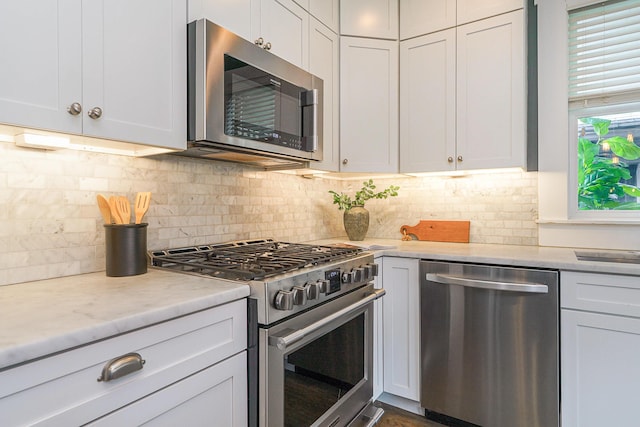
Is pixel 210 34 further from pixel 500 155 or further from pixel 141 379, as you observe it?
pixel 500 155

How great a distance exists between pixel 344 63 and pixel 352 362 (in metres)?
1.82

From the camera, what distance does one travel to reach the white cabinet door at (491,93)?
210cm

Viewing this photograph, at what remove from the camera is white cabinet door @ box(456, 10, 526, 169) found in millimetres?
2100

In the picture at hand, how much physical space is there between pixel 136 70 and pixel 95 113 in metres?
0.22

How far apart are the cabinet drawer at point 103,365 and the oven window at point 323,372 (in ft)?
0.95

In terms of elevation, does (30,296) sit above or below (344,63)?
below

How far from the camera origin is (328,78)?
224 cm

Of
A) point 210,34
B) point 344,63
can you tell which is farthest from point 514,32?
point 210,34

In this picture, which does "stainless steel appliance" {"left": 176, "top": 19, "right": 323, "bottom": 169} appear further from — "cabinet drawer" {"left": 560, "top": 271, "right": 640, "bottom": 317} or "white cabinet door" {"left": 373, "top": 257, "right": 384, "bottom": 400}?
"cabinet drawer" {"left": 560, "top": 271, "right": 640, "bottom": 317}

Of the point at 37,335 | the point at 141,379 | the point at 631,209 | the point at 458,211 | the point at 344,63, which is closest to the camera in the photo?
the point at 37,335

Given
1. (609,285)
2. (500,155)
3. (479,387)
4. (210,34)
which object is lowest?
(479,387)

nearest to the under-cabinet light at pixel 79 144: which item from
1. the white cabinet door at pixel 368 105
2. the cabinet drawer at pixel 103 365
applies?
the cabinet drawer at pixel 103 365

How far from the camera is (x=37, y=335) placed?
0.73 metres

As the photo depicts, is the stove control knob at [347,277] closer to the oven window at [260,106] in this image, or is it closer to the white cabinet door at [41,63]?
the oven window at [260,106]
